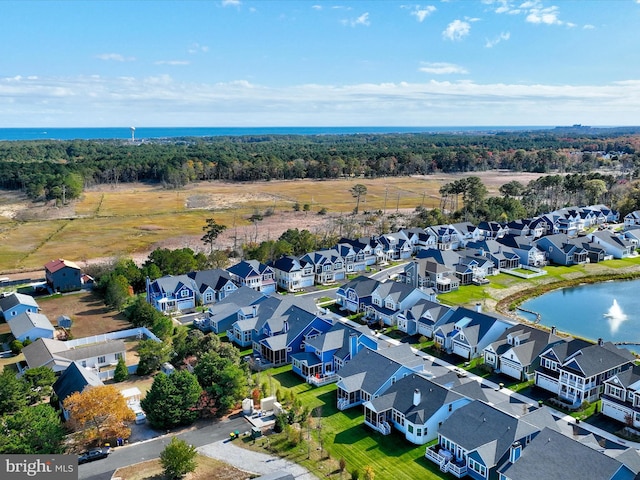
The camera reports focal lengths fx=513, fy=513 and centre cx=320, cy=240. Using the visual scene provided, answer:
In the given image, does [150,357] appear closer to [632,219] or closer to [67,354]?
[67,354]

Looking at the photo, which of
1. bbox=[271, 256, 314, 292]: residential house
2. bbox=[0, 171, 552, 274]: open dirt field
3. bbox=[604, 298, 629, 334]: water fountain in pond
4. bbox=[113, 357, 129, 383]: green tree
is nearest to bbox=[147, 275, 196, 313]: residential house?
bbox=[271, 256, 314, 292]: residential house

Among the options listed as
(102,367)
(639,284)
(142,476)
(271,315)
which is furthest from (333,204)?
(142,476)

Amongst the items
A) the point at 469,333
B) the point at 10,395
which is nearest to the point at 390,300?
the point at 469,333

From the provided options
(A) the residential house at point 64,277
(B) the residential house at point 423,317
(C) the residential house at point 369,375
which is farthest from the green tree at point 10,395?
(B) the residential house at point 423,317

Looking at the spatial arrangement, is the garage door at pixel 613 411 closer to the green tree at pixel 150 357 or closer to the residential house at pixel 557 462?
the residential house at pixel 557 462

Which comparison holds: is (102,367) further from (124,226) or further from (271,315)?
(124,226)

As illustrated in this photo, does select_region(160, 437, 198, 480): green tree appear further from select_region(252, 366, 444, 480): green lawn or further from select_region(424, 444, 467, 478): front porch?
select_region(424, 444, 467, 478): front porch
